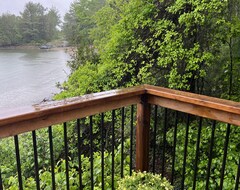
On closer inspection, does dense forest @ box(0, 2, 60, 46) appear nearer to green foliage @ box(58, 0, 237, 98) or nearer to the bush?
green foliage @ box(58, 0, 237, 98)

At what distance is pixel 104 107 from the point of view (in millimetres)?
1508

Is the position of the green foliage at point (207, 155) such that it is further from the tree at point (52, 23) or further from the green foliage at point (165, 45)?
the tree at point (52, 23)

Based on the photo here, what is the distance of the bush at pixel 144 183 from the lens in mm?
1461

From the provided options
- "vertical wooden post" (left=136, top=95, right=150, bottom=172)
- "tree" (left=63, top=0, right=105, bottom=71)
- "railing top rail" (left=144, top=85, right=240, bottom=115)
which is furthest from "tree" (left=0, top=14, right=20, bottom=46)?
"railing top rail" (left=144, top=85, right=240, bottom=115)

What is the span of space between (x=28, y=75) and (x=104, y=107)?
10.5 metres

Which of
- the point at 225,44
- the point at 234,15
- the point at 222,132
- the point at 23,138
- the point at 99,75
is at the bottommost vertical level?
the point at 23,138

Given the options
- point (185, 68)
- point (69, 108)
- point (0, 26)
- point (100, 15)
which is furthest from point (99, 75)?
point (0, 26)

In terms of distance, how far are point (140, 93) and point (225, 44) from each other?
2.95 m

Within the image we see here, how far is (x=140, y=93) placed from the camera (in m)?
1.72

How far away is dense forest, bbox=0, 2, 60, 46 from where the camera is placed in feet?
36.9

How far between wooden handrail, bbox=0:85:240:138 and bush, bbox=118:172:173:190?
0.45 meters

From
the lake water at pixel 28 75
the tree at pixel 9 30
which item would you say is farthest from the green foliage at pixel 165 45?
the tree at pixel 9 30

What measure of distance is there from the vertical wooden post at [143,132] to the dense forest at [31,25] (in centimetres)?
1047

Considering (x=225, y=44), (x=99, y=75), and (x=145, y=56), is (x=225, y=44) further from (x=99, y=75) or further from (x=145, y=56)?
(x=99, y=75)
